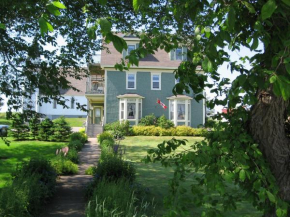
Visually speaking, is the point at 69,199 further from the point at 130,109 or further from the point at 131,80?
the point at 131,80

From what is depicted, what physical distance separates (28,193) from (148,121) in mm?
20387

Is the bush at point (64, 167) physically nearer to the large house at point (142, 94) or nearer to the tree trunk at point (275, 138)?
the tree trunk at point (275, 138)

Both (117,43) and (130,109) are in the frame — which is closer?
(117,43)

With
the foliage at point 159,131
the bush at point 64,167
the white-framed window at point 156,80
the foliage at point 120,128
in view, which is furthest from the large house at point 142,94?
the bush at point 64,167

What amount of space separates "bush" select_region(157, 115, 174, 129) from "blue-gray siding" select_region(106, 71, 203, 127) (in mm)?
1219

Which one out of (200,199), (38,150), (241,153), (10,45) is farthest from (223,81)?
(38,150)

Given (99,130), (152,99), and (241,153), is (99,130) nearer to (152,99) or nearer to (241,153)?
(152,99)

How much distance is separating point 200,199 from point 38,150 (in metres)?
13.9

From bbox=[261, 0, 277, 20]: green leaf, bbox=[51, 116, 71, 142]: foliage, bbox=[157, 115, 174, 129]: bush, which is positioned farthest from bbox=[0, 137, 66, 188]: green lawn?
bbox=[157, 115, 174, 129]: bush

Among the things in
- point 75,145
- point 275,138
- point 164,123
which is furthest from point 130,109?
point 275,138

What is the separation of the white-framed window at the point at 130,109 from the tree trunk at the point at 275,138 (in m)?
23.1

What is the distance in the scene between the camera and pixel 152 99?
26453 mm

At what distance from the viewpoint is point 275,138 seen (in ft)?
7.47

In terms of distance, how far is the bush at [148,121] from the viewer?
24942mm
